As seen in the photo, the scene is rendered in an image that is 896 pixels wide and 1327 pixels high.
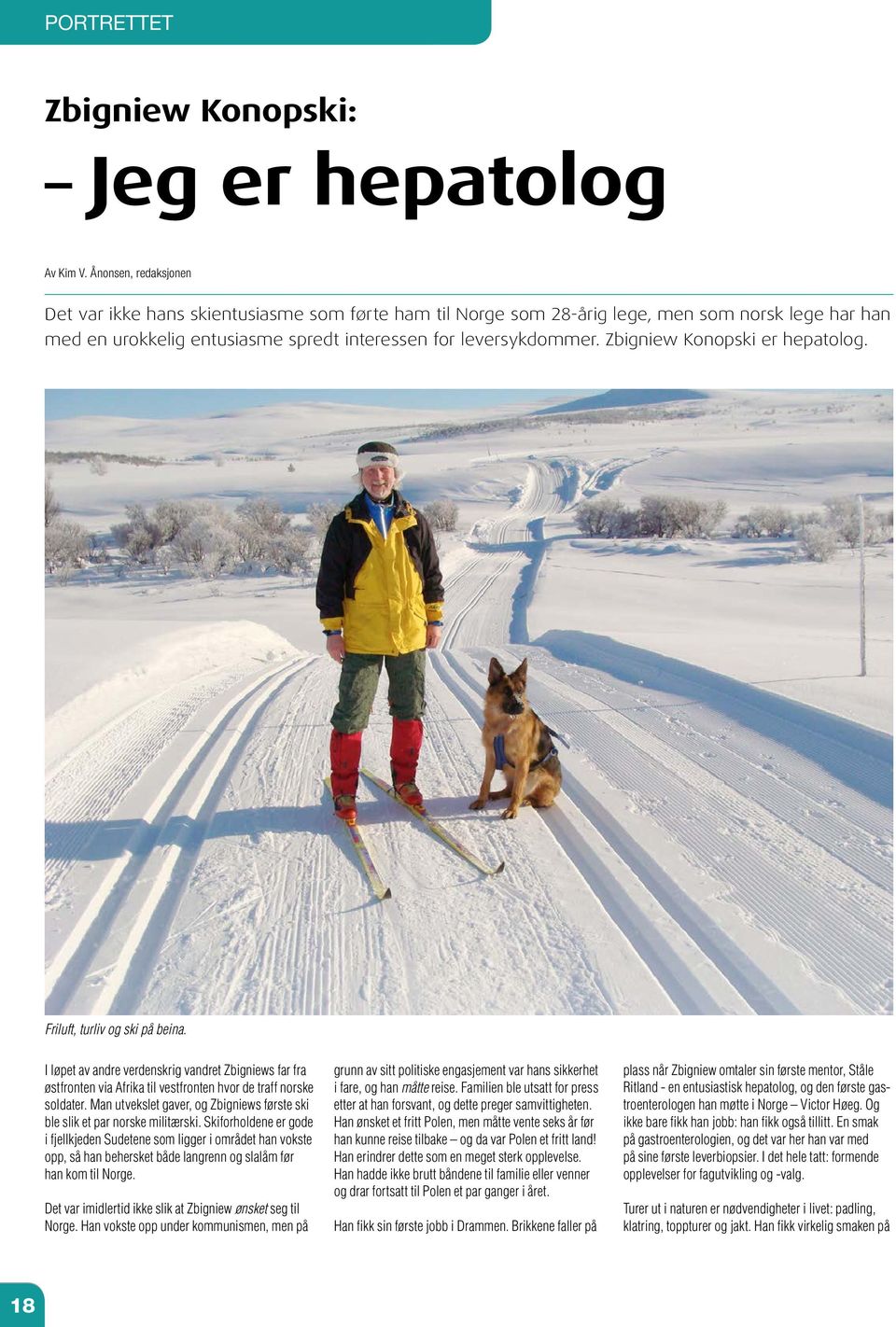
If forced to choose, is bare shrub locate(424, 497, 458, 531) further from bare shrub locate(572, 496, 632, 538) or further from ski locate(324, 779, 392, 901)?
ski locate(324, 779, 392, 901)

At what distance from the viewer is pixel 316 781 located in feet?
14.5

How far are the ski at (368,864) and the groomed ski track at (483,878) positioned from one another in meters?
0.04

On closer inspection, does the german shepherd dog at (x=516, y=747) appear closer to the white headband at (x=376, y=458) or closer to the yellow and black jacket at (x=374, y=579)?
the yellow and black jacket at (x=374, y=579)

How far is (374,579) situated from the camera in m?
3.76

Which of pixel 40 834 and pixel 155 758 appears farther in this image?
pixel 155 758

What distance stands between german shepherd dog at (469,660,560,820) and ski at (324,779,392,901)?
2.11 ft

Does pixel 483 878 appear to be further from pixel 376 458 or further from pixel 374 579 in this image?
pixel 376 458

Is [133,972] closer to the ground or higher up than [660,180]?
closer to the ground

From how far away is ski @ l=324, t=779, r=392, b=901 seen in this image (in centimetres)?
324
